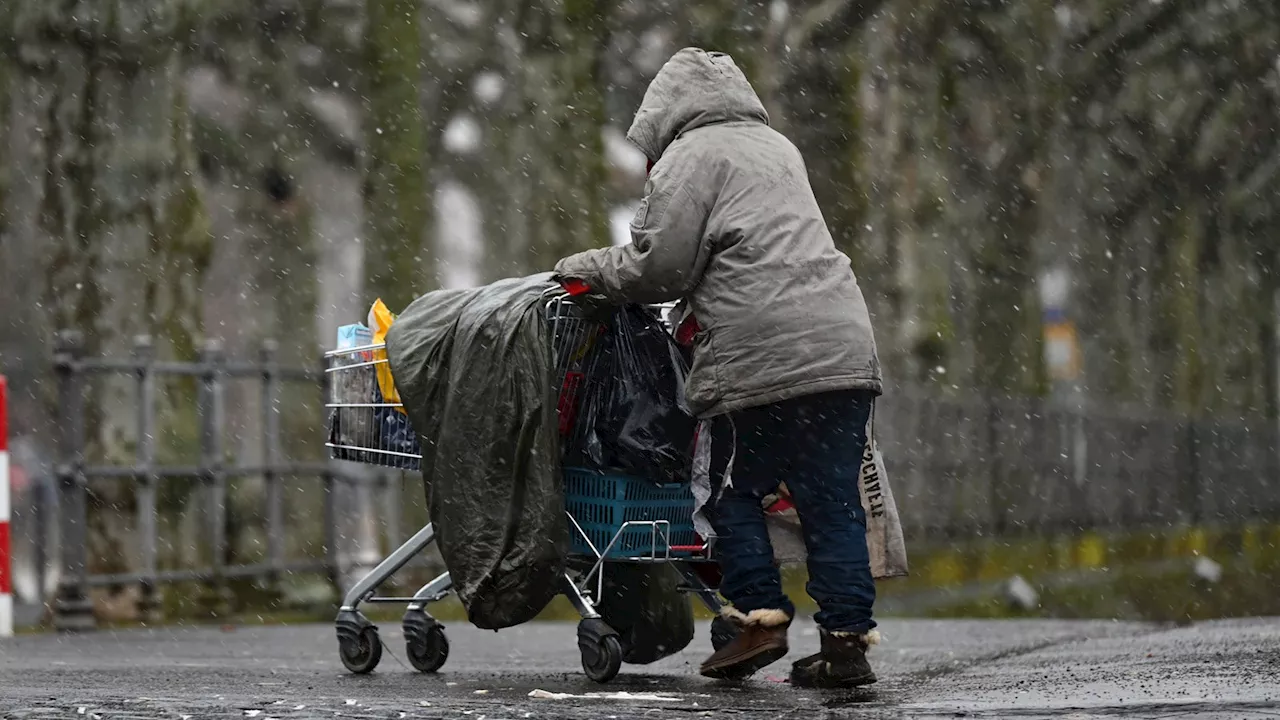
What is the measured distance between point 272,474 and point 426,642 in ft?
19.4

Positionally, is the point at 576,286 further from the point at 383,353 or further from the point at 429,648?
the point at 429,648

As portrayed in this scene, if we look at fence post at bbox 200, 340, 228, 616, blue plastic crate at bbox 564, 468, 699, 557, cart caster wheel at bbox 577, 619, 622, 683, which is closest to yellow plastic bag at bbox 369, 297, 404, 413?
blue plastic crate at bbox 564, 468, 699, 557

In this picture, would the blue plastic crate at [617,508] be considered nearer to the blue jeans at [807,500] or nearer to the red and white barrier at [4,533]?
the blue jeans at [807,500]

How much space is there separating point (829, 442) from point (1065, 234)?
118ft

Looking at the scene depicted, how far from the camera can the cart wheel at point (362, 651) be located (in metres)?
8.00

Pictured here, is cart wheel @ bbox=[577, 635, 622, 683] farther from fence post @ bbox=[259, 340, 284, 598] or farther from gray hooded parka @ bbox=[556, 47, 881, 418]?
fence post @ bbox=[259, 340, 284, 598]

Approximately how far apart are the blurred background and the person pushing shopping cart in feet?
4.14

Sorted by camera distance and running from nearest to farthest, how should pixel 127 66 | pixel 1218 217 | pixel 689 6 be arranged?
pixel 127 66
pixel 689 6
pixel 1218 217

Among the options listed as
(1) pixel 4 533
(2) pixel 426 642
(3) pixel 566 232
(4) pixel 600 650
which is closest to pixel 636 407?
(4) pixel 600 650

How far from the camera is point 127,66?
531 inches

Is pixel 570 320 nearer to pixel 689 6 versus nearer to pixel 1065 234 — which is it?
pixel 689 6

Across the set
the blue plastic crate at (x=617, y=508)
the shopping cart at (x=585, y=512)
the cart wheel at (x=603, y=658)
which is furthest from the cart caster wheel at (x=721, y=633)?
the cart wheel at (x=603, y=658)

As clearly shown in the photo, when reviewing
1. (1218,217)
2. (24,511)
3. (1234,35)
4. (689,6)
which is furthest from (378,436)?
(1218,217)

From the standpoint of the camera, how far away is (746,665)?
7270 mm
